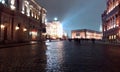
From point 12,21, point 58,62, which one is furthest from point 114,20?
point 58,62

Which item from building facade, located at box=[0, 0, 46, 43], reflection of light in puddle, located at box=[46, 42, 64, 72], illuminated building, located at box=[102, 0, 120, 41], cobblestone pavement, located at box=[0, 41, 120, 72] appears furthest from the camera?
illuminated building, located at box=[102, 0, 120, 41]

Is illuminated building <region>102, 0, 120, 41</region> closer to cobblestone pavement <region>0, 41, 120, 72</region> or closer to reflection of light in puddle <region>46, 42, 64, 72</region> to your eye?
reflection of light in puddle <region>46, 42, 64, 72</region>

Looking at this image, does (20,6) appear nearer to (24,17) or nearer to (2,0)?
(24,17)

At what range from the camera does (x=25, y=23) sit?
60.3 meters

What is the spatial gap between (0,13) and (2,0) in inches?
142

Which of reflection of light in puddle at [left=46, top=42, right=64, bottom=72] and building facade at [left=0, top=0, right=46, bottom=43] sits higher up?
building facade at [left=0, top=0, right=46, bottom=43]

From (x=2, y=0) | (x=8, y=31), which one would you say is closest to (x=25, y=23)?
(x=8, y=31)

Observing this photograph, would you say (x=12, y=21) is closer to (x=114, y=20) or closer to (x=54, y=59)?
(x=54, y=59)

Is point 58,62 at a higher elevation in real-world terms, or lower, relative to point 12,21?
lower

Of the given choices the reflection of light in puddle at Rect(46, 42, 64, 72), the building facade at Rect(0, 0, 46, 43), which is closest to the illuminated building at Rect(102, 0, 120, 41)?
the building facade at Rect(0, 0, 46, 43)

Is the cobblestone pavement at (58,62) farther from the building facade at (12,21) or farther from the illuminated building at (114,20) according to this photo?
the illuminated building at (114,20)

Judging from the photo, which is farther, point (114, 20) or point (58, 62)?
point (114, 20)

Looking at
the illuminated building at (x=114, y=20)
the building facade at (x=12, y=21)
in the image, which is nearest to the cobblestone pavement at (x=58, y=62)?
the building facade at (x=12, y=21)

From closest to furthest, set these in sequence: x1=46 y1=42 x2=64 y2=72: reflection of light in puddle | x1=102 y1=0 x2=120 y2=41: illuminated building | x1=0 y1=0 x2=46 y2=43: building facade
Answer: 1. x1=46 y1=42 x2=64 y2=72: reflection of light in puddle
2. x1=0 y1=0 x2=46 y2=43: building facade
3. x1=102 y1=0 x2=120 y2=41: illuminated building
